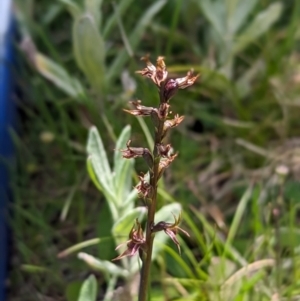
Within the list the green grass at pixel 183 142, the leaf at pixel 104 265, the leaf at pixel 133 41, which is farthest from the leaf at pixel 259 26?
the leaf at pixel 104 265

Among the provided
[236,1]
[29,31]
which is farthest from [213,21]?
[29,31]

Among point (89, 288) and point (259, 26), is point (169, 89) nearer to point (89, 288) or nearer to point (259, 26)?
point (89, 288)

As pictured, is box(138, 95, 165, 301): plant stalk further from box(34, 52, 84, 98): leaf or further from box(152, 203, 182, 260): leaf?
box(34, 52, 84, 98): leaf

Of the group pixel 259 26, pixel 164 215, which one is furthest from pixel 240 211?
pixel 259 26

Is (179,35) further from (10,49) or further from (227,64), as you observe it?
(10,49)

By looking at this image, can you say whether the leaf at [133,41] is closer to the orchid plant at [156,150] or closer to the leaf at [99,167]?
the leaf at [99,167]

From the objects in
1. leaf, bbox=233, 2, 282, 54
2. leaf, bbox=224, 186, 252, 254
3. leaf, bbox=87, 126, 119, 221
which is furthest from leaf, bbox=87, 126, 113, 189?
leaf, bbox=233, 2, 282, 54
